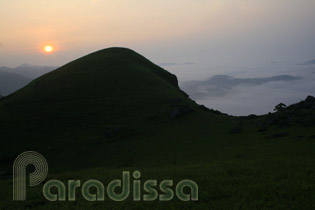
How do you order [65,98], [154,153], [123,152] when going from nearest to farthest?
[154,153] → [123,152] → [65,98]

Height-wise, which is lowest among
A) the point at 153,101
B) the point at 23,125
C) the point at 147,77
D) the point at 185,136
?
the point at 185,136

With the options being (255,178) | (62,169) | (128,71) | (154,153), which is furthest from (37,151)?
(128,71)

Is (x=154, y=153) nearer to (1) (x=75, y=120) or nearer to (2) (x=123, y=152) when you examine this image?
(2) (x=123, y=152)

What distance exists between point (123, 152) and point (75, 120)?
23.4 m

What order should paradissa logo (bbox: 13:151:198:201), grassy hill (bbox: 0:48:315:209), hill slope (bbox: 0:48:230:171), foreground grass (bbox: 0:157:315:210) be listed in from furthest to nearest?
hill slope (bbox: 0:48:230:171), paradissa logo (bbox: 13:151:198:201), grassy hill (bbox: 0:48:315:209), foreground grass (bbox: 0:157:315:210)

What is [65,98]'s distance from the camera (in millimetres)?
76625

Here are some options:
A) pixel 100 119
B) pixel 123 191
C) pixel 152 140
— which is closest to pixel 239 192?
pixel 123 191

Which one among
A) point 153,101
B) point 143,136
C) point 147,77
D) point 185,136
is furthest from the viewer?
point 147,77

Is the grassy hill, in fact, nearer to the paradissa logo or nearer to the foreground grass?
the foreground grass

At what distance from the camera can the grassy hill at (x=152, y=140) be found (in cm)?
1290

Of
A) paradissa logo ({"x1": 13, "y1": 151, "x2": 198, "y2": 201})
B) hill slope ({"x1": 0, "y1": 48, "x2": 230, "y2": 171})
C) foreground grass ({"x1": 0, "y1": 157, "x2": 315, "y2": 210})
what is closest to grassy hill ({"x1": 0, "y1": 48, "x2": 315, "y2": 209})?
foreground grass ({"x1": 0, "y1": 157, "x2": 315, "y2": 210})

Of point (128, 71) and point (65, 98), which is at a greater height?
point (128, 71)

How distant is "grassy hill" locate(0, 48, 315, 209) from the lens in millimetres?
12899

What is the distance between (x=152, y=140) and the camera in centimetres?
4984
